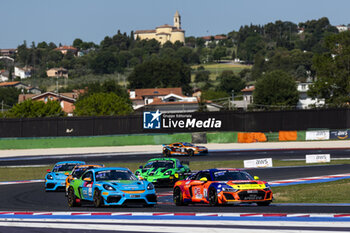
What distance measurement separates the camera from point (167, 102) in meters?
131

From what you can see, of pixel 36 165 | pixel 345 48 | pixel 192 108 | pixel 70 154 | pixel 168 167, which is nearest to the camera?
pixel 168 167

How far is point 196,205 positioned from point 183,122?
4762cm

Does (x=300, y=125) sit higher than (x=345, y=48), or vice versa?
(x=345, y=48)

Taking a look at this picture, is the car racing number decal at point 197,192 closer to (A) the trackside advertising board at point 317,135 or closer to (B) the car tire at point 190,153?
(B) the car tire at point 190,153

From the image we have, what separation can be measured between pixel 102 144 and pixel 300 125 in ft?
70.8

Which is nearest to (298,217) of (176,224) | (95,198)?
(176,224)

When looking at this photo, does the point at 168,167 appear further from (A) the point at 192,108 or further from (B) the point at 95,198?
(A) the point at 192,108

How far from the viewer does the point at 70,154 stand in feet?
193

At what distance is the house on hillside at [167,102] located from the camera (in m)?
126

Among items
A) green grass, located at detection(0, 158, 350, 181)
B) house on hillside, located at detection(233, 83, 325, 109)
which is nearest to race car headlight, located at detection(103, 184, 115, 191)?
green grass, located at detection(0, 158, 350, 181)

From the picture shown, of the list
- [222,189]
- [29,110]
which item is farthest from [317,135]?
[29,110]

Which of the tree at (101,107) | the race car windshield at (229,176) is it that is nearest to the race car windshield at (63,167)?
the race car windshield at (229,176)

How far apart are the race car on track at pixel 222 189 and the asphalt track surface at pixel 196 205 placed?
272 mm

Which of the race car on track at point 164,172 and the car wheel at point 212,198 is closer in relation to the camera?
the car wheel at point 212,198
